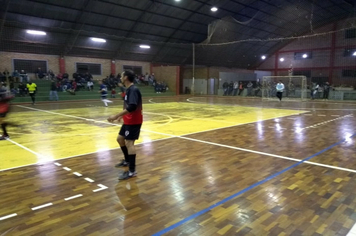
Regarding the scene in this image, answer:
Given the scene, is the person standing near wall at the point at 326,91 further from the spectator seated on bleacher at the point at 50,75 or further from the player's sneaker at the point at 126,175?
the player's sneaker at the point at 126,175

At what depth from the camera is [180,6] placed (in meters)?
24.7

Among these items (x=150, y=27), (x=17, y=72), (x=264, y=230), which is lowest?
(x=264, y=230)

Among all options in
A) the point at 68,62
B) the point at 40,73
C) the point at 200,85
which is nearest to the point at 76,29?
the point at 68,62

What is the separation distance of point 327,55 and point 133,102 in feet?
120

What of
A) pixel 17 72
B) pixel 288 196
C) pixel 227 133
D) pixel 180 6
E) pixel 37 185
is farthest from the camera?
pixel 180 6

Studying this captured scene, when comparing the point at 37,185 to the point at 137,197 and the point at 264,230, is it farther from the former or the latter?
the point at 264,230

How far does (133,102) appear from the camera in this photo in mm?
4188

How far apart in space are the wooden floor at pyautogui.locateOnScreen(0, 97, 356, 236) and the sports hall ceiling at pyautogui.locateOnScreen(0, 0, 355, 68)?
16674 millimetres

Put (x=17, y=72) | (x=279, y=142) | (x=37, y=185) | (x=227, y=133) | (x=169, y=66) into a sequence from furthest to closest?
(x=169, y=66)
(x=17, y=72)
(x=227, y=133)
(x=279, y=142)
(x=37, y=185)

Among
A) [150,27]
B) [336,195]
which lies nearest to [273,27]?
[150,27]

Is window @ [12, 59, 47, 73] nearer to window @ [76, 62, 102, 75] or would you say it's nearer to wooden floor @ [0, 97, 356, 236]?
window @ [76, 62, 102, 75]

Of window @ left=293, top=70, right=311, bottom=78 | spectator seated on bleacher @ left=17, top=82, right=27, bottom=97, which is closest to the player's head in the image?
spectator seated on bleacher @ left=17, top=82, right=27, bottom=97

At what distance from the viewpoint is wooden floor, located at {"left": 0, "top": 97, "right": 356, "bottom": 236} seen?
3.11m

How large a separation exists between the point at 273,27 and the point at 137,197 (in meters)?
34.1
